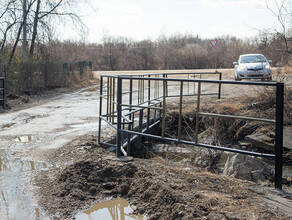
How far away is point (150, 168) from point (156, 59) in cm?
4562

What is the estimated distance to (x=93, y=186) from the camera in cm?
508

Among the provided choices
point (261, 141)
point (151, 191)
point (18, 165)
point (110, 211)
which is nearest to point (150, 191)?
point (151, 191)

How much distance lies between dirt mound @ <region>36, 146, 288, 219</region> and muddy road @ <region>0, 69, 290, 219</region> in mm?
274

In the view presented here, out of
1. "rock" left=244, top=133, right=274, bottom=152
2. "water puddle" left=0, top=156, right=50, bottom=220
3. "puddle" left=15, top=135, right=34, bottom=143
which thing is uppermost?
"puddle" left=15, top=135, right=34, bottom=143

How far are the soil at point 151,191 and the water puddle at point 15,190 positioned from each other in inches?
7.6

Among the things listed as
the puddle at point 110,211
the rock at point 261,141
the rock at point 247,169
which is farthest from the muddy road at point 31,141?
the rock at point 261,141

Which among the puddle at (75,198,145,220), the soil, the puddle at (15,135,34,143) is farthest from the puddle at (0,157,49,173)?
the puddle at (75,198,145,220)

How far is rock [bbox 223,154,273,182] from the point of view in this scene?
6.14 m

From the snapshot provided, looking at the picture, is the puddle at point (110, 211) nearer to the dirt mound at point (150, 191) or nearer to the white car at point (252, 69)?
the dirt mound at point (150, 191)

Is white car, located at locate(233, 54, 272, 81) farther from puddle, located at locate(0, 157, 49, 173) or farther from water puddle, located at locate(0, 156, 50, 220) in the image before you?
water puddle, located at locate(0, 156, 50, 220)

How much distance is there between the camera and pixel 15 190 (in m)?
5.05

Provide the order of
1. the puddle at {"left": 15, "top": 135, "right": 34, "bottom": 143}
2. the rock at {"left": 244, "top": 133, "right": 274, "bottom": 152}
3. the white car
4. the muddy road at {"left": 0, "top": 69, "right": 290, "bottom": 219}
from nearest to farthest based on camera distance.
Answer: the muddy road at {"left": 0, "top": 69, "right": 290, "bottom": 219}, the puddle at {"left": 15, "top": 135, "right": 34, "bottom": 143}, the rock at {"left": 244, "top": 133, "right": 274, "bottom": 152}, the white car

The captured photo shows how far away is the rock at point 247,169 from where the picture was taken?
6.14 meters

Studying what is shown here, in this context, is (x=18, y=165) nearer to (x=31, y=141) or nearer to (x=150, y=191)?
(x=31, y=141)
